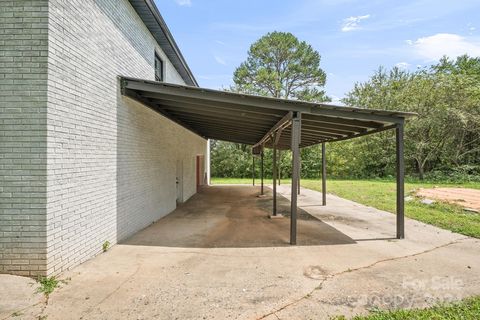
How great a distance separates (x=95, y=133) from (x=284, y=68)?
92.0 ft

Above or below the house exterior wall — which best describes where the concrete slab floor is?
below

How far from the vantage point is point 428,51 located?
3017 centimetres

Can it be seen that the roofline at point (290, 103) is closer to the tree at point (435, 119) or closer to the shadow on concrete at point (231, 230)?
the shadow on concrete at point (231, 230)

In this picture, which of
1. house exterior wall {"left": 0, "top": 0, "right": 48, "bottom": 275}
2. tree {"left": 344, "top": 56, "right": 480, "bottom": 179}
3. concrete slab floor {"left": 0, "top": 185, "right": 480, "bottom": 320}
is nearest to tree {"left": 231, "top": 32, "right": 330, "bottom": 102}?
tree {"left": 344, "top": 56, "right": 480, "bottom": 179}

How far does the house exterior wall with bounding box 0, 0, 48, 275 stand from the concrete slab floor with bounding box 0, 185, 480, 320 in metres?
0.51

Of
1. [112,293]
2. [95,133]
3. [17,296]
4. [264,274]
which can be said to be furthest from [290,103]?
[17,296]

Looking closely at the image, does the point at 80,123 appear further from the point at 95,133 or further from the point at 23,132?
the point at 23,132

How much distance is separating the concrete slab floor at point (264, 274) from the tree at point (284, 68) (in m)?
24.4

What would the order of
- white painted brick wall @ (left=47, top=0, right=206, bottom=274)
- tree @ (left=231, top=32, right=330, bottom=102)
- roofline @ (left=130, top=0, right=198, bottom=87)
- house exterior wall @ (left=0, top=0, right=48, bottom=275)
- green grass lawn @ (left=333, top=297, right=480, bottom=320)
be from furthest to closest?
tree @ (left=231, top=32, right=330, bottom=102), roofline @ (left=130, top=0, right=198, bottom=87), white painted brick wall @ (left=47, top=0, right=206, bottom=274), house exterior wall @ (left=0, top=0, right=48, bottom=275), green grass lawn @ (left=333, top=297, right=480, bottom=320)

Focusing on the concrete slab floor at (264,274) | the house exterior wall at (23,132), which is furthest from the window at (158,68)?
the house exterior wall at (23,132)

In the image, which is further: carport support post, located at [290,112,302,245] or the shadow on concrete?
the shadow on concrete

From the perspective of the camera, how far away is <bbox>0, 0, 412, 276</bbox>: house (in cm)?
380

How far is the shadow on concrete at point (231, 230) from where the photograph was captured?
5956 mm

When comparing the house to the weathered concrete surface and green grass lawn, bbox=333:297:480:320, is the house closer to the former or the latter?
the weathered concrete surface
